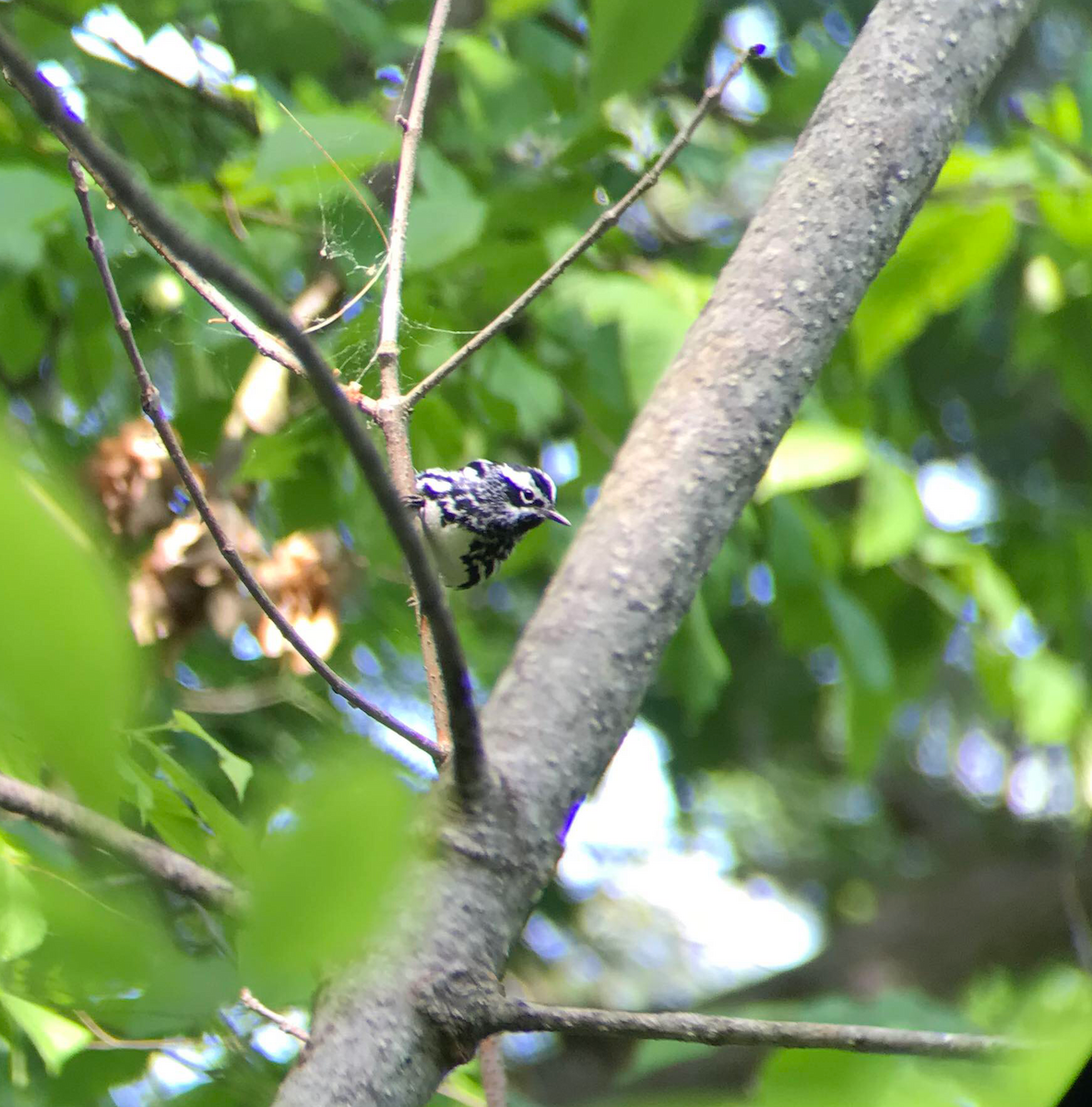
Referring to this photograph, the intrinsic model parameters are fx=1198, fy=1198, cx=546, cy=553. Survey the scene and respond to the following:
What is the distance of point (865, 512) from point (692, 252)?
2.20 ft

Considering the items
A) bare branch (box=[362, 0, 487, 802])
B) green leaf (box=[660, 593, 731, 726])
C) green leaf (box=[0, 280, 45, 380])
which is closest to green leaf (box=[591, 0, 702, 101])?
bare branch (box=[362, 0, 487, 802])

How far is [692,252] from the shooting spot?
2078 millimetres

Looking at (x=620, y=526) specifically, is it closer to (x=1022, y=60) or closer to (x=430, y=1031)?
(x=430, y=1031)

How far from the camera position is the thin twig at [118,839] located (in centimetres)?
30

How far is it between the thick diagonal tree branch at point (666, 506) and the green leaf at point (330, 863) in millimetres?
321

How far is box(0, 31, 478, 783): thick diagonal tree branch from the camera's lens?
38 centimetres

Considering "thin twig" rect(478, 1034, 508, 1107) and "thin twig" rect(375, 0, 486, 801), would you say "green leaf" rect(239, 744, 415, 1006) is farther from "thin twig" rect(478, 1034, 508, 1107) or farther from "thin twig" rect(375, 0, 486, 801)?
"thin twig" rect(478, 1034, 508, 1107)

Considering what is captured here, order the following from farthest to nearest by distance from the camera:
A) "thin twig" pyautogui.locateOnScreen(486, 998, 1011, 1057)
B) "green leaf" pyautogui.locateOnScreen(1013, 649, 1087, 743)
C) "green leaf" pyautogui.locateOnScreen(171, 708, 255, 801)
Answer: "green leaf" pyautogui.locateOnScreen(1013, 649, 1087, 743) → "green leaf" pyautogui.locateOnScreen(171, 708, 255, 801) → "thin twig" pyautogui.locateOnScreen(486, 998, 1011, 1057)

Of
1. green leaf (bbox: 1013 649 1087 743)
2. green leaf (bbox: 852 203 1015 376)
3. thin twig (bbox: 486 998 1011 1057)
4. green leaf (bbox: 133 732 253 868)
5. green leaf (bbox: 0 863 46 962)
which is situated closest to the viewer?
green leaf (bbox: 0 863 46 962)

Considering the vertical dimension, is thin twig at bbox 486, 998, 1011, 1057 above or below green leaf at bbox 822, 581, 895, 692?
below

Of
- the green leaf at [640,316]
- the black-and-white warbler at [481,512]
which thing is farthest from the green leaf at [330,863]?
the black-and-white warbler at [481,512]

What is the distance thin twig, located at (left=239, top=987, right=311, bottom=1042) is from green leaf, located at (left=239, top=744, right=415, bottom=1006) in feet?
0.16

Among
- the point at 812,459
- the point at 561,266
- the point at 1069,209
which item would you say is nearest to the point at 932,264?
the point at 1069,209

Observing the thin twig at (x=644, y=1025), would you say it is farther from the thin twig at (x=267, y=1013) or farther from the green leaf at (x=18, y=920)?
the green leaf at (x=18, y=920)
